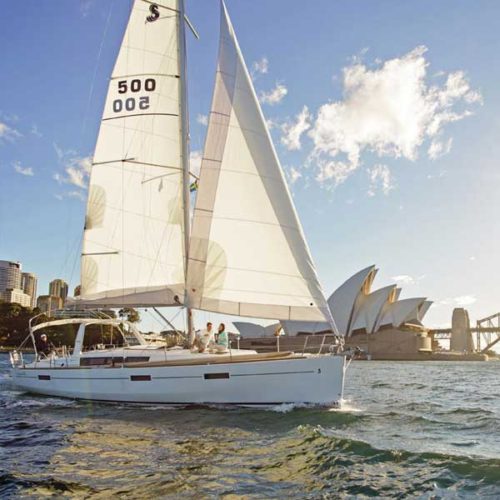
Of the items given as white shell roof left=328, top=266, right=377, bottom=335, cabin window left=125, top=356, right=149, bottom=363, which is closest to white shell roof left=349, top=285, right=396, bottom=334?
white shell roof left=328, top=266, right=377, bottom=335

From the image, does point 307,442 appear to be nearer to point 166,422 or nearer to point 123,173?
point 166,422

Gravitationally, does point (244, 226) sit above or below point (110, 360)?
above

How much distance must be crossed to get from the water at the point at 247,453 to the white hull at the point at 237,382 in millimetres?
354

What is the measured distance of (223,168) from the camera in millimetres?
13547

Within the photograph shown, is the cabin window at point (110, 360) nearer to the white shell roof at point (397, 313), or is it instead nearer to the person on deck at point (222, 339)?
the person on deck at point (222, 339)

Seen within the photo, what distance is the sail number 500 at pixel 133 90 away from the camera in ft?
52.6

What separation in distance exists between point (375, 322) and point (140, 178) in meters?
67.3

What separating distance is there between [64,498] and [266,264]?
7.77 m

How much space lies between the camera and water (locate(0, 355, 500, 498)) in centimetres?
664

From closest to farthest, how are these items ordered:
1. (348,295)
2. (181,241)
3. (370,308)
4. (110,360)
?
(110,360), (181,241), (348,295), (370,308)

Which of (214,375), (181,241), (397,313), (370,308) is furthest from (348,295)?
(214,375)

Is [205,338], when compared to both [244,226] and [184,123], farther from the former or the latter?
[184,123]

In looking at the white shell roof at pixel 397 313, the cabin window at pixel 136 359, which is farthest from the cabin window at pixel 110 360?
the white shell roof at pixel 397 313

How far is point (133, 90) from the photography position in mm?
16281
